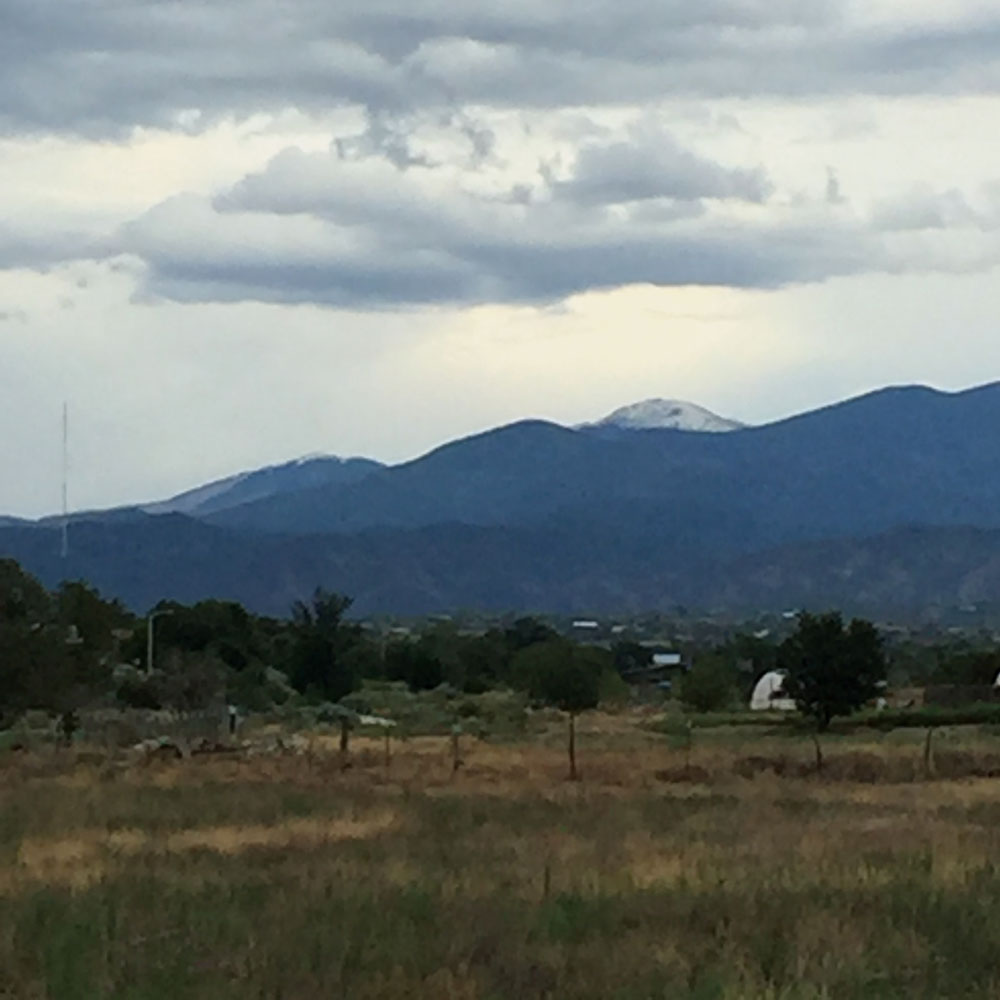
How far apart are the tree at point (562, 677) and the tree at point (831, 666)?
17.0 m

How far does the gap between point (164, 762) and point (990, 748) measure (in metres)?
16.8

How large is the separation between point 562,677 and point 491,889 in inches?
2264

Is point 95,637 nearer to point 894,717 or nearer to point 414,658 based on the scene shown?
point 894,717

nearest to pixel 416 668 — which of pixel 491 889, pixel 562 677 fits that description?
pixel 562 677

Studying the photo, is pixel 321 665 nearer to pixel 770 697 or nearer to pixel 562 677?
pixel 562 677

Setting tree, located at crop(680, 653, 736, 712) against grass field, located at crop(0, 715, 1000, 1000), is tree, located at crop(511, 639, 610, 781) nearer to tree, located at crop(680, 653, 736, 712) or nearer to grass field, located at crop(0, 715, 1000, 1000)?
tree, located at crop(680, 653, 736, 712)

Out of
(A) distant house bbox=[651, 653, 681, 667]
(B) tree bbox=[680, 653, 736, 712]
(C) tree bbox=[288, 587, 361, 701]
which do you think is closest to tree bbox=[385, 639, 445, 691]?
(C) tree bbox=[288, 587, 361, 701]

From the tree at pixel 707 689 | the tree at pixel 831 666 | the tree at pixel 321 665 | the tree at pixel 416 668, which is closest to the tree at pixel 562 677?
the tree at pixel 707 689

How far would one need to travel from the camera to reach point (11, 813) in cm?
2400

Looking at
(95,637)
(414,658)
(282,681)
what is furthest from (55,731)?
(414,658)

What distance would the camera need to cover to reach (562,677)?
243 feet

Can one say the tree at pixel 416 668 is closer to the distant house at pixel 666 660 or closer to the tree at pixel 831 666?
the distant house at pixel 666 660

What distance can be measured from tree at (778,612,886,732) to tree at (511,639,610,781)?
16976mm

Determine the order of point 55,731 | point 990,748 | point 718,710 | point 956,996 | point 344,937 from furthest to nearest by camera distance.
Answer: point 718,710, point 55,731, point 990,748, point 344,937, point 956,996
